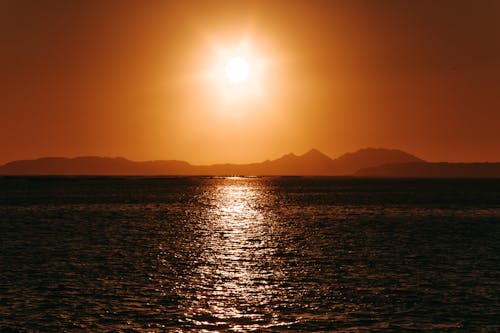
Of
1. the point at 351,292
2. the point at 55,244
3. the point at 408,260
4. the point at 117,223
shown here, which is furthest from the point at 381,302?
the point at 117,223

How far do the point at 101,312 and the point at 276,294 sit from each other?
486 inches

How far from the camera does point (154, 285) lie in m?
45.6

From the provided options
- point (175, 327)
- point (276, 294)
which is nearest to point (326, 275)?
point (276, 294)

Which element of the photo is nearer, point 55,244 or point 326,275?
point 326,275

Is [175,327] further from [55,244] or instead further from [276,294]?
[55,244]

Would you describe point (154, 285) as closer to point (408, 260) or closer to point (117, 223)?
point (408, 260)

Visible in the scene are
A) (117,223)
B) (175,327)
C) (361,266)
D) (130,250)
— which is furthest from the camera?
(117,223)

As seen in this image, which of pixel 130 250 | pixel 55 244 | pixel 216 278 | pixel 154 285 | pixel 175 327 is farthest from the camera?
pixel 55 244

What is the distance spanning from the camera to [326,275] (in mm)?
50844

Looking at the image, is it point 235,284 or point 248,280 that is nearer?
point 235,284

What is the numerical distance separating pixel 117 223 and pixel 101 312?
7294 cm

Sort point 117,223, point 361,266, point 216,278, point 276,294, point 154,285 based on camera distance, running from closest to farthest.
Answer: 1. point 276,294
2. point 154,285
3. point 216,278
4. point 361,266
5. point 117,223

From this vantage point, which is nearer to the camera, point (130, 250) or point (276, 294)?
point (276, 294)

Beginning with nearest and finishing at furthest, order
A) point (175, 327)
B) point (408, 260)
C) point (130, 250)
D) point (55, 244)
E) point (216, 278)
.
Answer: point (175, 327) → point (216, 278) → point (408, 260) → point (130, 250) → point (55, 244)
